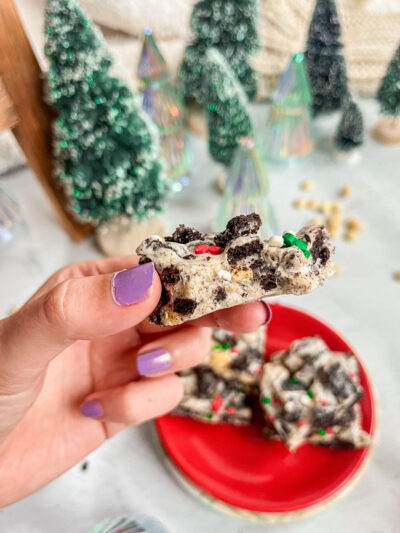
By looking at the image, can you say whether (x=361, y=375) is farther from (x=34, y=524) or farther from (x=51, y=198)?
(x=51, y=198)

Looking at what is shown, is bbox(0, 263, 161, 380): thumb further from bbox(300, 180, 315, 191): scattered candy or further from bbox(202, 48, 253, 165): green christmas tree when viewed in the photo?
bbox(300, 180, 315, 191): scattered candy

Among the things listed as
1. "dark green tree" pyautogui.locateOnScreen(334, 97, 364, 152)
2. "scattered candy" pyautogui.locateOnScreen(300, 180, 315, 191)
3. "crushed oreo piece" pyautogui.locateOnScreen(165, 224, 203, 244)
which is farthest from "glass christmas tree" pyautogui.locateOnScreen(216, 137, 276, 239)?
"crushed oreo piece" pyautogui.locateOnScreen(165, 224, 203, 244)

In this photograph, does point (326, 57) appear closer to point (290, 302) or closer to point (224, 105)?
point (224, 105)

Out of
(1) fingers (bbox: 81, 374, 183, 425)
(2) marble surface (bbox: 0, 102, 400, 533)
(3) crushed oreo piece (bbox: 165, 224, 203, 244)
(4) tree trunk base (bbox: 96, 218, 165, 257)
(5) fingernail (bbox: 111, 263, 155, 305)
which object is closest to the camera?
(5) fingernail (bbox: 111, 263, 155, 305)

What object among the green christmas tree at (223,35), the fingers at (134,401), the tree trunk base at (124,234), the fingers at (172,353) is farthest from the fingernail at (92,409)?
the green christmas tree at (223,35)

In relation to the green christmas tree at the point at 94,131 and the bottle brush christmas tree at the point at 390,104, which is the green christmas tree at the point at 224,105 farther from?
the bottle brush christmas tree at the point at 390,104

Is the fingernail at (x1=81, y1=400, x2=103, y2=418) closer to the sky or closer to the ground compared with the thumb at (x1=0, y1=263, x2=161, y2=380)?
closer to the ground
